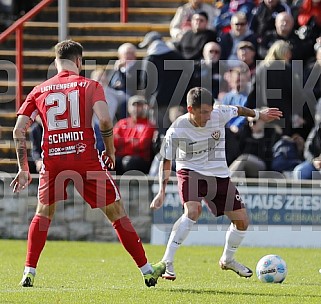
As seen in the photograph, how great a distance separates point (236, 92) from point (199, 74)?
0.82m

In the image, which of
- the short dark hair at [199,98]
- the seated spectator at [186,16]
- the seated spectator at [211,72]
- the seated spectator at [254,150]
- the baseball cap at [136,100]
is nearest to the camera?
the short dark hair at [199,98]

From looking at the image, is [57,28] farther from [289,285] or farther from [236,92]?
[289,285]

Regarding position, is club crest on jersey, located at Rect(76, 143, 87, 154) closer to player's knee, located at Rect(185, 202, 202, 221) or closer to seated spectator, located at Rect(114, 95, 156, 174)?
player's knee, located at Rect(185, 202, 202, 221)

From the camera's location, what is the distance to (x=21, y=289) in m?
9.24

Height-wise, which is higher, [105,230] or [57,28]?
[57,28]

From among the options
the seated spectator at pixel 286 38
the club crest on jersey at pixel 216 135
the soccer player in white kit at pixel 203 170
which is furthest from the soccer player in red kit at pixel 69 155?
the seated spectator at pixel 286 38

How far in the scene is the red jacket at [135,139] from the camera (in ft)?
49.9

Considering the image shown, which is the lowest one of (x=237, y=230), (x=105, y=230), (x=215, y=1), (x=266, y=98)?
(x=105, y=230)

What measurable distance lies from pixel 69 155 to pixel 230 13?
8.27m

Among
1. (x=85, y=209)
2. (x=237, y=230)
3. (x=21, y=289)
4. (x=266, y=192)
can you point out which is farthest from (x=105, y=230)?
(x=21, y=289)

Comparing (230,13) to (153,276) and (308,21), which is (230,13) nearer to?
(308,21)

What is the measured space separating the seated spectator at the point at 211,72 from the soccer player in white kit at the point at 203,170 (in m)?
4.69

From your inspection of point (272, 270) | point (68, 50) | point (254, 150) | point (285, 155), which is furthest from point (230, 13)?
point (68, 50)

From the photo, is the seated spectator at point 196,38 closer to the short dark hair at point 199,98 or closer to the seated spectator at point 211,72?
the seated spectator at point 211,72
